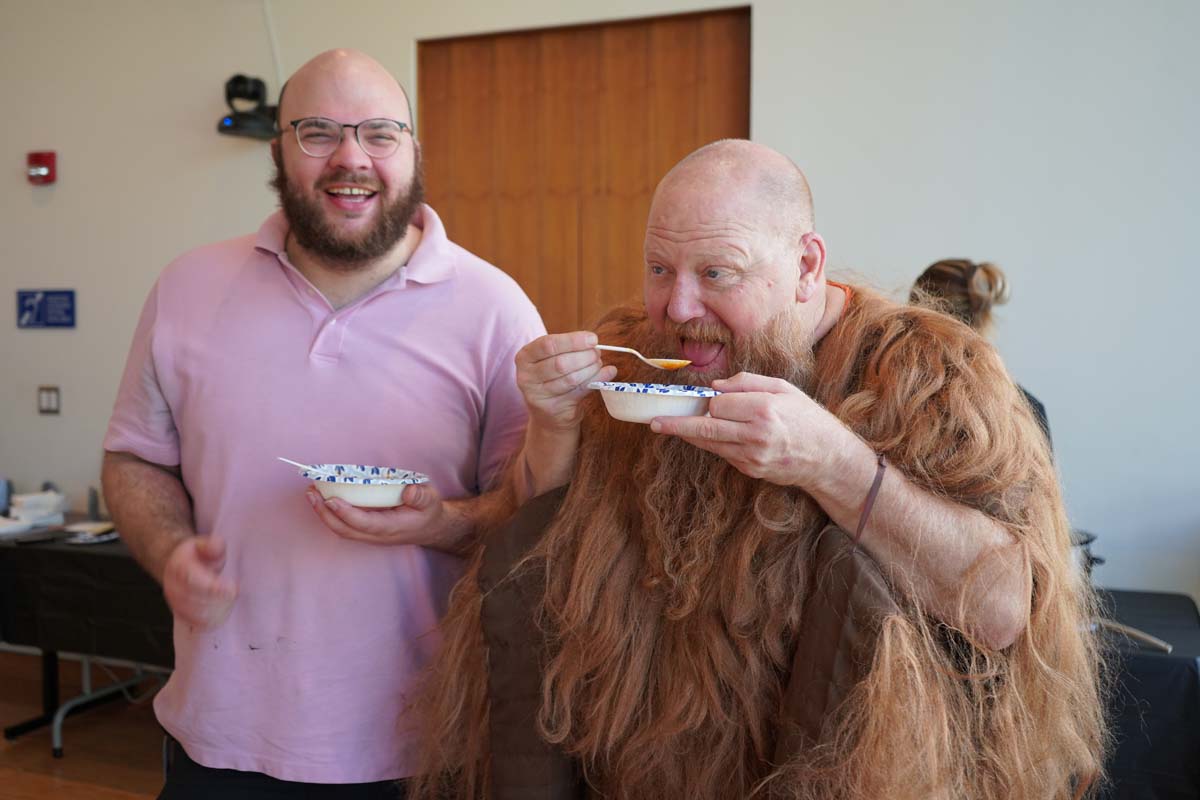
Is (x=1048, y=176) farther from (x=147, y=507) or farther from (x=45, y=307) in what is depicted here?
(x=45, y=307)

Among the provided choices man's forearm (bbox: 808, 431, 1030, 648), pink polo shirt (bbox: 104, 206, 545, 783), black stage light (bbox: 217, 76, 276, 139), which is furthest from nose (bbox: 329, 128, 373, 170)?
black stage light (bbox: 217, 76, 276, 139)

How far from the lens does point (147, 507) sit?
1864 mm

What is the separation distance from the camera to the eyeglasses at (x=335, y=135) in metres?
1.82

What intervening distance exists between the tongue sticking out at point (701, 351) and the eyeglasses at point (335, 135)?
73cm

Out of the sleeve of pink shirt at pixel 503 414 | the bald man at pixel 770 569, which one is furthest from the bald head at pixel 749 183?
the sleeve of pink shirt at pixel 503 414

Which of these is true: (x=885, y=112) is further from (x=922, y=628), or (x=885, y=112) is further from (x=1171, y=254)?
(x=922, y=628)

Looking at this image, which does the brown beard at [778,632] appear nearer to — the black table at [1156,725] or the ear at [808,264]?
the ear at [808,264]

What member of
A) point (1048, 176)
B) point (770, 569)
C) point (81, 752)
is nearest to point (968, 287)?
point (1048, 176)

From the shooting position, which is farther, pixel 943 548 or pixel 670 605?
pixel 670 605

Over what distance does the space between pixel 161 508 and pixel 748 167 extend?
1.24 metres

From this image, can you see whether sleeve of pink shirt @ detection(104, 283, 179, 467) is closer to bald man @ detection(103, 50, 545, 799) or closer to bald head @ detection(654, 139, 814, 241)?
bald man @ detection(103, 50, 545, 799)

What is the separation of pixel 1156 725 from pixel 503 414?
6.90 feet

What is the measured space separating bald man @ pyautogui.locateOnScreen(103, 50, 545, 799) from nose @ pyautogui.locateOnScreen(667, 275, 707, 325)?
526 millimetres

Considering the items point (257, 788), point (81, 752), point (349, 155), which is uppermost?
point (349, 155)
